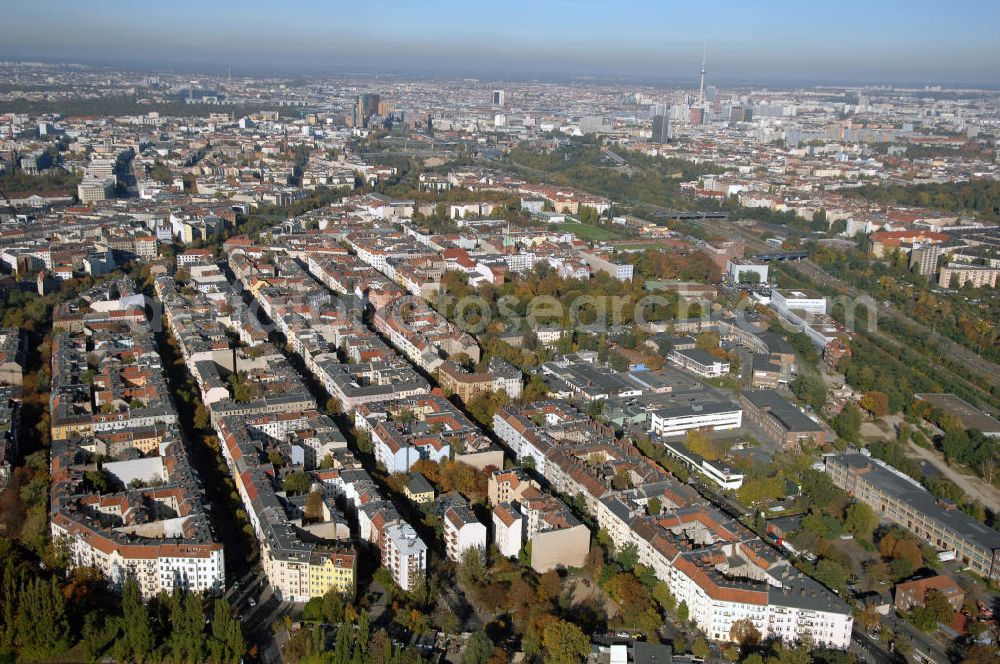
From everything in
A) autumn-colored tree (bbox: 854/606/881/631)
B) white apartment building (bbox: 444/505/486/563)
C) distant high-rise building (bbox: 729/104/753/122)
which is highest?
distant high-rise building (bbox: 729/104/753/122)

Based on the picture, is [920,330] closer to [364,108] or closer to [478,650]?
[478,650]

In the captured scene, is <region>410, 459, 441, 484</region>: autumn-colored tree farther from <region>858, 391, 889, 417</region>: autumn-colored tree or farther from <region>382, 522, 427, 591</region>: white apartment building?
<region>858, 391, 889, 417</region>: autumn-colored tree

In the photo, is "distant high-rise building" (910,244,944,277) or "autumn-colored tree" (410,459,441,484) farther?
"distant high-rise building" (910,244,944,277)

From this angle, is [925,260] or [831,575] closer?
[831,575]

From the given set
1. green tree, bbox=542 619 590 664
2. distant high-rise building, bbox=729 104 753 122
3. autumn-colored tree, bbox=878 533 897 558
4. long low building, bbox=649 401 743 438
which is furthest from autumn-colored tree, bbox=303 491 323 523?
distant high-rise building, bbox=729 104 753 122

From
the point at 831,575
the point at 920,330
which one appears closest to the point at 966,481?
the point at 831,575

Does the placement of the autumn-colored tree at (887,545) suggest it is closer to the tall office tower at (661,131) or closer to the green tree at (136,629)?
the green tree at (136,629)
